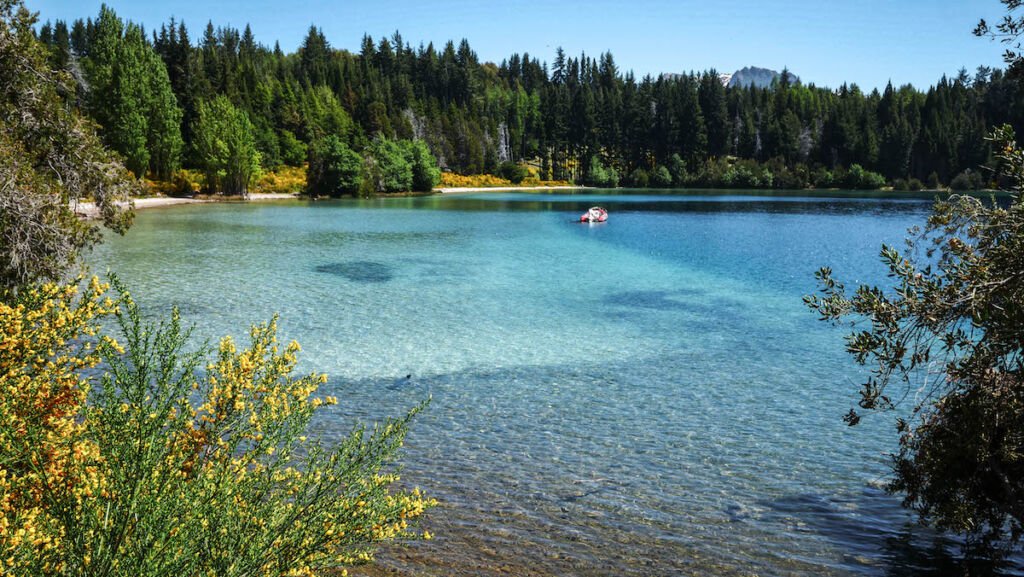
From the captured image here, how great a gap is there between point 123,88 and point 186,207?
21.8 metres

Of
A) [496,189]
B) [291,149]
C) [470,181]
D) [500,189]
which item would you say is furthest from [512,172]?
[291,149]

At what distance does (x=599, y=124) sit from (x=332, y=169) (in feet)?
302

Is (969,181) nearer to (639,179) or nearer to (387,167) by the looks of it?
(639,179)

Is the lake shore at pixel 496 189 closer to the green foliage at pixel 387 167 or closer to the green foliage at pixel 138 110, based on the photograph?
the green foliage at pixel 387 167

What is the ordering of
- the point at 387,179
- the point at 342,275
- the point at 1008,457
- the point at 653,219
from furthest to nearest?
the point at 387,179
the point at 653,219
the point at 342,275
the point at 1008,457

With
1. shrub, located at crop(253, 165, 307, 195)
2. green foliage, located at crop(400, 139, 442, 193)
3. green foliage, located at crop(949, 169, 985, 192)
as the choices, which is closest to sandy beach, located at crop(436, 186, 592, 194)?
green foliage, located at crop(400, 139, 442, 193)

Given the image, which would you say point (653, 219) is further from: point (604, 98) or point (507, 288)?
point (604, 98)

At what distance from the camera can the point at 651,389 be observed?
1661 cm

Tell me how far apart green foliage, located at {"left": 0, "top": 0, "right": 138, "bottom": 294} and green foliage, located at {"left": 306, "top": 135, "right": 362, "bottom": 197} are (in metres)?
89.3

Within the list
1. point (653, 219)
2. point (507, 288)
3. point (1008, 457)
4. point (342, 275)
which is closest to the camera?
point (1008, 457)

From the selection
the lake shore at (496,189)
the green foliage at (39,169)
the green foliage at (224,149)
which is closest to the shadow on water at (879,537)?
the green foliage at (39,169)

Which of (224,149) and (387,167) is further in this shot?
(387,167)

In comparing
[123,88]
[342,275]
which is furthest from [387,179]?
[342,275]

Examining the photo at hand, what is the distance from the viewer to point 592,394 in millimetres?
16188
